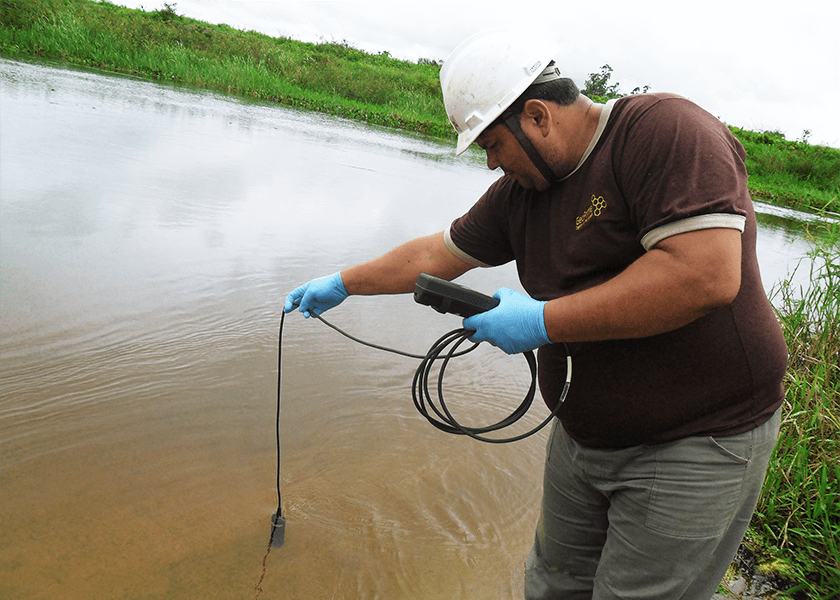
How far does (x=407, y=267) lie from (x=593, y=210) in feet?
2.74

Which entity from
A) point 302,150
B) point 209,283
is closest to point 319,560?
point 209,283

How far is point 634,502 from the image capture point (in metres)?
1.46

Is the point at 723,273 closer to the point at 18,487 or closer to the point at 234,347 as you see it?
the point at 18,487

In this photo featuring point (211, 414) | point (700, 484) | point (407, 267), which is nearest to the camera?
point (700, 484)

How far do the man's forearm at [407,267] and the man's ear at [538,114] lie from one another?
0.64 m

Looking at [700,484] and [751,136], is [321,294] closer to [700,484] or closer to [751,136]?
[700,484]

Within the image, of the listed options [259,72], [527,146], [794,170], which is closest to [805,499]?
[527,146]

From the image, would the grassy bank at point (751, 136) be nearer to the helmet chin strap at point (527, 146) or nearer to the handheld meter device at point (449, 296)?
the handheld meter device at point (449, 296)

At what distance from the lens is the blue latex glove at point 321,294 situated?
220cm

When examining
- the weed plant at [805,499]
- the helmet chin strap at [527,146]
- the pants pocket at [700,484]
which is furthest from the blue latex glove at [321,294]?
the weed plant at [805,499]

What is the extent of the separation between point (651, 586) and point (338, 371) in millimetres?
2319

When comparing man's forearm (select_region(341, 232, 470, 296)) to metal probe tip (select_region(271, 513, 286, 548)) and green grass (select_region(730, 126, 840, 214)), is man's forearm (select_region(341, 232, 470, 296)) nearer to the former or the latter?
metal probe tip (select_region(271, 513, 286, 548))

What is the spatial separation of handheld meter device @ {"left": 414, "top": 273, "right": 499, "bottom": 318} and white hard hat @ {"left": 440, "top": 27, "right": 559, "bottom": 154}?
41 cm

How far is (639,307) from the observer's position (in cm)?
124
